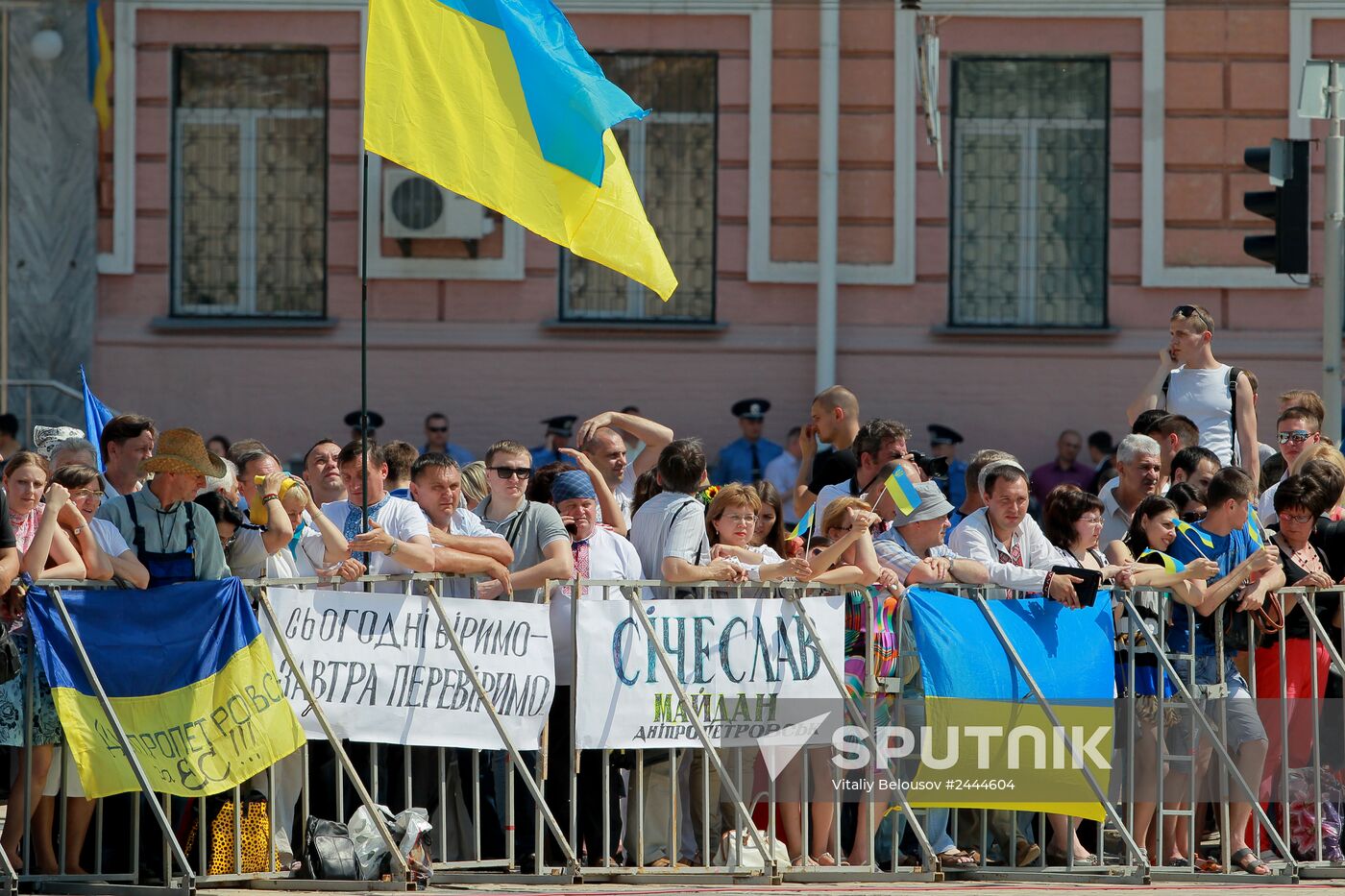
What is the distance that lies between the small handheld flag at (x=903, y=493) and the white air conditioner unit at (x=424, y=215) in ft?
28.1

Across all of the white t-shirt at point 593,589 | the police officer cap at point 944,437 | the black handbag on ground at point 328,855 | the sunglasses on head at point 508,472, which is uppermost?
the police officer cap at point 944,437

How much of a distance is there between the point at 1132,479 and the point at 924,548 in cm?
175

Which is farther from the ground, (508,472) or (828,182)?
(828,182)

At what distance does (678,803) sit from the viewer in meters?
8.41

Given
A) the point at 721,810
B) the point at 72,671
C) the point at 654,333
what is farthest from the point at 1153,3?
the point at 72,671

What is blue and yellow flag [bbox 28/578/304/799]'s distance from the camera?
7.59m

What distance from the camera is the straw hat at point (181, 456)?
782cm

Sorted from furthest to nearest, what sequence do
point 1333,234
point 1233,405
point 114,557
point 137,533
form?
point 1233,405 < point 1333,234 < point 137,533 < point 114,557

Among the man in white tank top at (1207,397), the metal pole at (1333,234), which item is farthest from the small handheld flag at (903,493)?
the metal pole at (1333,234)

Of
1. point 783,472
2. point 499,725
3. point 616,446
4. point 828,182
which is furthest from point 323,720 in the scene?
point 828,182

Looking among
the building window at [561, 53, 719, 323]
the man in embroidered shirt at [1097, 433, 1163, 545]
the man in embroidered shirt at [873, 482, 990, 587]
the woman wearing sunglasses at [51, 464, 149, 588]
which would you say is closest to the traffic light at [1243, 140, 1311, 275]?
the man in embroidered shirt at [1097, 433, 1163, 545]

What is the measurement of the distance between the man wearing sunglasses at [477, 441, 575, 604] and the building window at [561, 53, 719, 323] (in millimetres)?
8187

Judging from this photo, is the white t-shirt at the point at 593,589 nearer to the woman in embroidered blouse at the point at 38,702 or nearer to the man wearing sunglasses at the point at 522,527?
the man wearing sunglasses at the point at 522,527

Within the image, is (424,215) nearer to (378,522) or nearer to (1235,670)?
(378,522)
